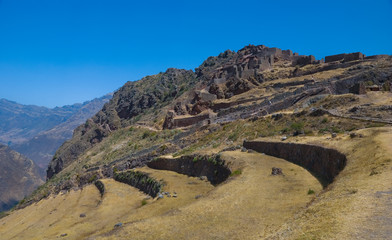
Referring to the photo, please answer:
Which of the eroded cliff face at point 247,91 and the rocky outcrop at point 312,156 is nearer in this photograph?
the rocky outcrop at point 312,156

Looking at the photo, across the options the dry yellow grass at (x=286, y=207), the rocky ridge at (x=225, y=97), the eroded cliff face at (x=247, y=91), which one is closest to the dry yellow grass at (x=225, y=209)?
the dry yellow grass at (x=286, y=207)

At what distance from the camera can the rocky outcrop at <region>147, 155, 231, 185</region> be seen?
23.3 metres

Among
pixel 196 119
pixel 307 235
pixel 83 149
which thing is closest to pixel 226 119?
pixel 196 119

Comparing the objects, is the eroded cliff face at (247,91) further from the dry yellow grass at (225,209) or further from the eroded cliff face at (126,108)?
the dry yellow grass at (225,209)

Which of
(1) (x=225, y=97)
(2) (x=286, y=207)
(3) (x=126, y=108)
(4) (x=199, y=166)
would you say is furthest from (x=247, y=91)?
(3) (x=126, y=108)

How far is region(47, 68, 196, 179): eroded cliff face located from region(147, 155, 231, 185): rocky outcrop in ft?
175

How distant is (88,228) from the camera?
20.0m

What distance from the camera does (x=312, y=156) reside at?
1897 cm

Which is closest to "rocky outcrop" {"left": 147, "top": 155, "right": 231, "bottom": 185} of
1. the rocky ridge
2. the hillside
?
the hillside

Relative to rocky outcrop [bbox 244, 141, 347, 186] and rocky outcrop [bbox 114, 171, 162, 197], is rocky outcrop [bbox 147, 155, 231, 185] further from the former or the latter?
rocky outcrop [bbox 244, 141, 347, 186]

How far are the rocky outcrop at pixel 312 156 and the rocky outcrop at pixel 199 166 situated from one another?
167 inches

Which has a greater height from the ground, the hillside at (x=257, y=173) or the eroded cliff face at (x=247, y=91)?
the eroded cliff face at (x=247, y=91)

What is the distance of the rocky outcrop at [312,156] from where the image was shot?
15.8 metres

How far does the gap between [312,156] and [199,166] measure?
1092cm
